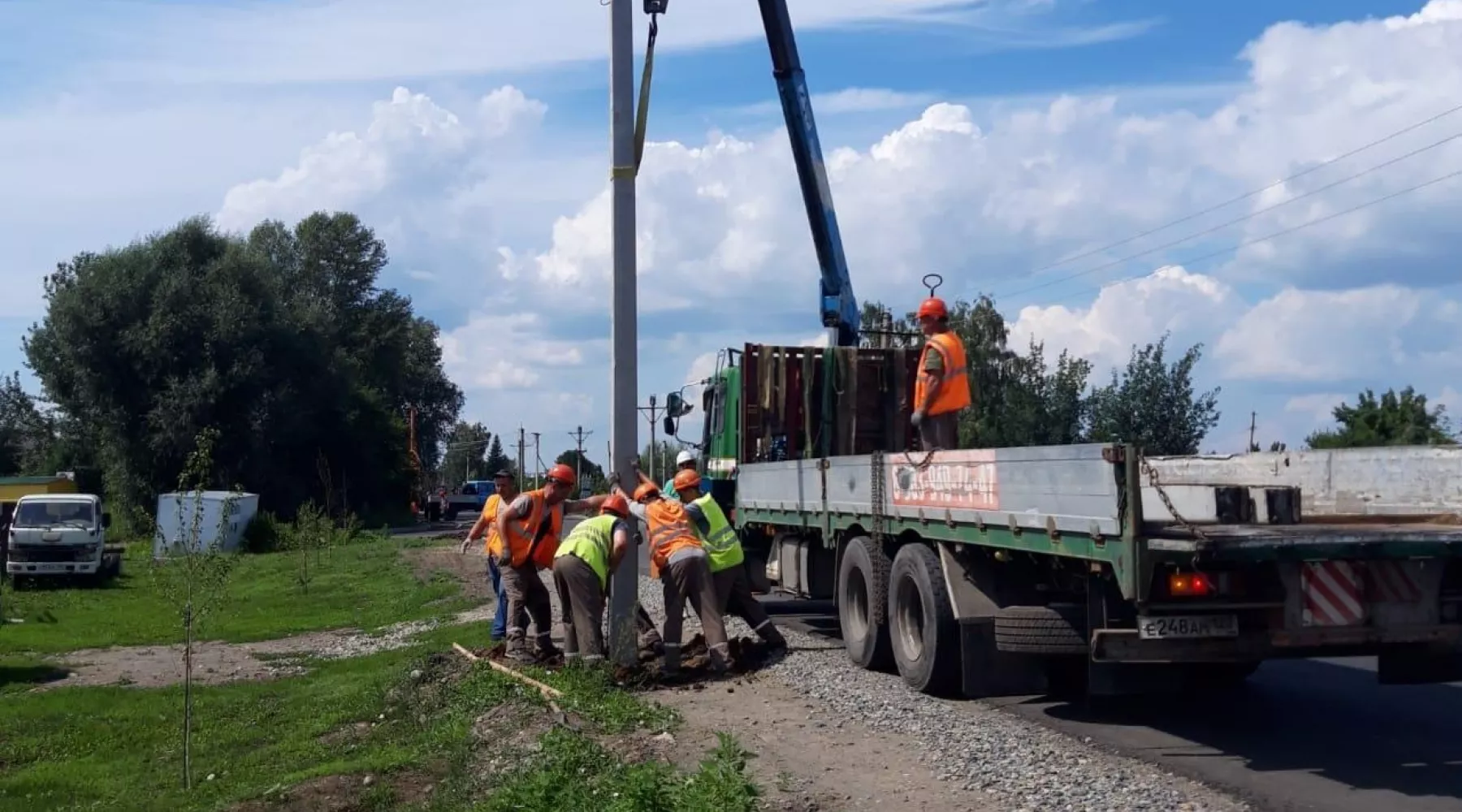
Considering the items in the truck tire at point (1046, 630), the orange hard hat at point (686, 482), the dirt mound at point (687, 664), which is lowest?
the dirt mound at point (687, 664)

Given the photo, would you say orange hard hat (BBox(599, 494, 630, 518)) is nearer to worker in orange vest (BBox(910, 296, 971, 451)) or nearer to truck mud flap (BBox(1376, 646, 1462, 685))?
worker in orange vest (BBox(910, 296, 971, 451))

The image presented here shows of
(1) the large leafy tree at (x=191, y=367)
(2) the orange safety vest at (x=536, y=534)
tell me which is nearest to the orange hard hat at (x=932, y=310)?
(2) the orange safety vest at (x=536, y=534)

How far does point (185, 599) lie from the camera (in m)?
12.0

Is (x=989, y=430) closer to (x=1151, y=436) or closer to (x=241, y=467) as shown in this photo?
(x=1151, y=436)

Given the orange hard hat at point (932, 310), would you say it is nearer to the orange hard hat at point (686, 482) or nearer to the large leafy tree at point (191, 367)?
the orange hard hat at point (686, 482)

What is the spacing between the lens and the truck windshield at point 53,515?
95.0ft

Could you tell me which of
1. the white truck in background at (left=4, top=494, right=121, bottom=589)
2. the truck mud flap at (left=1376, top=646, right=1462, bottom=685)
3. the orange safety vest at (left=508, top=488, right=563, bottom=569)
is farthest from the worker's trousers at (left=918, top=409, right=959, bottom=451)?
the white truck in background at (left=4, top=494, right=121, bottom=589)

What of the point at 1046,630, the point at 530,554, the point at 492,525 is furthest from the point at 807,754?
the point at 492,525

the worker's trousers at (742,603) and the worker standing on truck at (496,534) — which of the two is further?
the worker standing on truck at (496,534)

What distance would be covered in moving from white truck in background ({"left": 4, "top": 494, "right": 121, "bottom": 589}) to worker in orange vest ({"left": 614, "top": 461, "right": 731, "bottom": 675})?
20.8 metres

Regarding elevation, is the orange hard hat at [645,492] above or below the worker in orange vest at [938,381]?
below

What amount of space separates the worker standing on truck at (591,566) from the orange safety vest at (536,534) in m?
1.07

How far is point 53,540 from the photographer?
28641 mm

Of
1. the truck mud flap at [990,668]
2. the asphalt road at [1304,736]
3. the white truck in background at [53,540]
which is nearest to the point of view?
the asphalt road at [1304,736]
